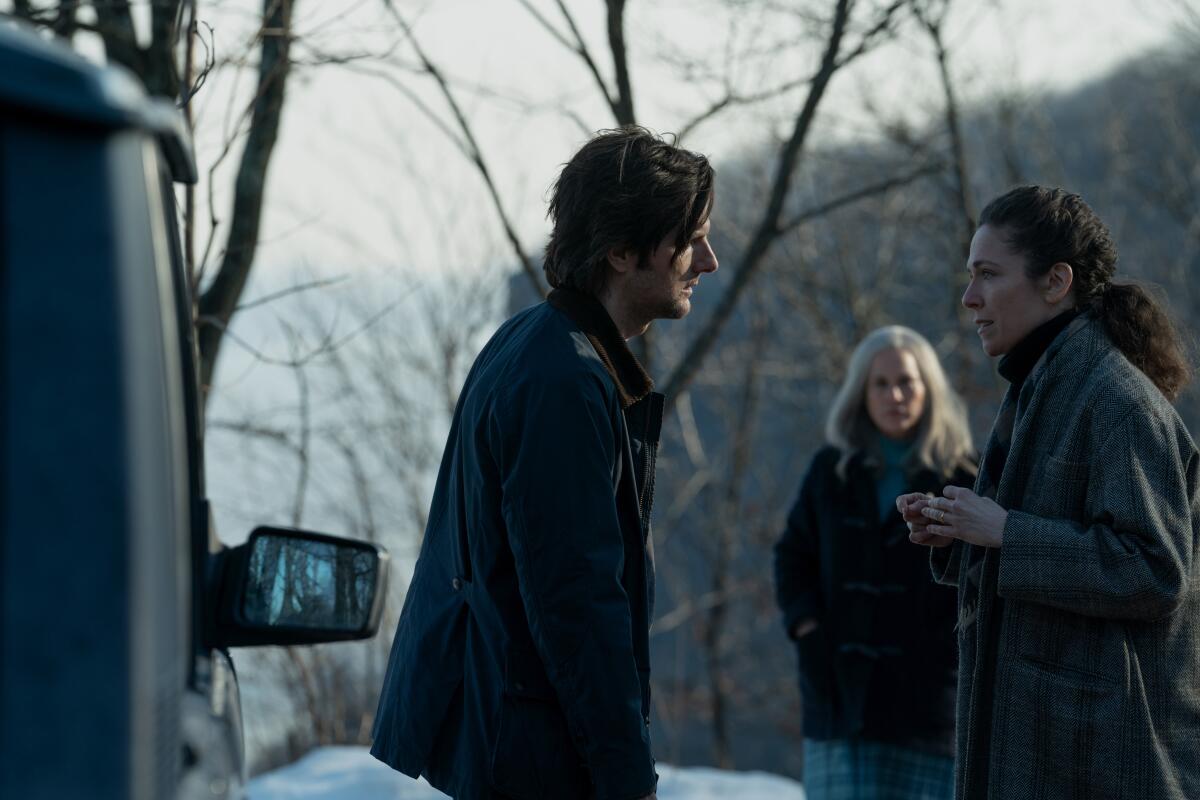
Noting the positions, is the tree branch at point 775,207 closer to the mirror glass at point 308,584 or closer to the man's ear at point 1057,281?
the man's ear at point 1057,281

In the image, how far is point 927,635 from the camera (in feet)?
14.4

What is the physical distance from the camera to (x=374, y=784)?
18.4 feet

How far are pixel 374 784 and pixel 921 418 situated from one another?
271cm

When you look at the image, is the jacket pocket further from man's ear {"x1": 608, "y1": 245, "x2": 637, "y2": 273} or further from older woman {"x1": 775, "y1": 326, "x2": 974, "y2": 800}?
older woman {"x1": 775, "y1": 326, "x2": 974, "y2": 800}

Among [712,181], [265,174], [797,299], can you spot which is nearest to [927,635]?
[712,181]

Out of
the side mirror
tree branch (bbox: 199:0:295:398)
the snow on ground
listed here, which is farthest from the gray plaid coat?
the snow on ground

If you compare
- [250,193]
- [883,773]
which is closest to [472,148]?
[250,193]

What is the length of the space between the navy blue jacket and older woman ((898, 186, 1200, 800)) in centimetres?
74

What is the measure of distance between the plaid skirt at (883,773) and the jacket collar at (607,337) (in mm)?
2225

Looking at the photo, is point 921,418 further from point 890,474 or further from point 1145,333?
point 1145,333

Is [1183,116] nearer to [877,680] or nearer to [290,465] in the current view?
[290,465]

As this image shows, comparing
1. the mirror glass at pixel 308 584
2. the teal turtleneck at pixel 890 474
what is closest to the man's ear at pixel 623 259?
the mirror glass at pixel 308 584

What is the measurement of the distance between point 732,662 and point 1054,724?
67.2 ft

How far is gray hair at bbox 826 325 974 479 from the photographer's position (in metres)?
4.55
